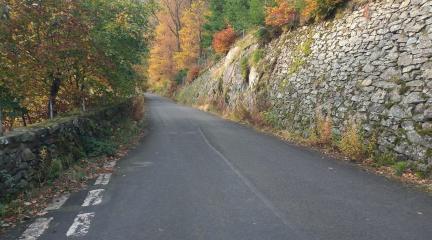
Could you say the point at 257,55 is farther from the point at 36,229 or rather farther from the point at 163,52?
the point at 163,52

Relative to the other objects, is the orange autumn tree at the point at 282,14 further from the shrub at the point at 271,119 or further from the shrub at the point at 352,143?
the shrub at the point at 352,143

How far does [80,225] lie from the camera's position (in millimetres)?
5883

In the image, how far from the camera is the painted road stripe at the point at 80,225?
5551 millimetres

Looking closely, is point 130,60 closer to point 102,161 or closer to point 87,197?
point 102,161

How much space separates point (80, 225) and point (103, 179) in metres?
3.08

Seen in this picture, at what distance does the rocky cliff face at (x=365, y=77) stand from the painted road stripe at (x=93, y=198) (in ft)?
22.2

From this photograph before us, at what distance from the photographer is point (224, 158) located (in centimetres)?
1109

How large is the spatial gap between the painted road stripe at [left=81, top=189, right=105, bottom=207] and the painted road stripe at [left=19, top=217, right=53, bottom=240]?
0.82 metres

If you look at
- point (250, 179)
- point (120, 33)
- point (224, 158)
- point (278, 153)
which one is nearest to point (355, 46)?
point (278, 153)

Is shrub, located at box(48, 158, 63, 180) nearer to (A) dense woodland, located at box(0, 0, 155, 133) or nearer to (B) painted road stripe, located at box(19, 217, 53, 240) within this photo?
(B) painted road stripe, located at box(19, 217, 53, 240)

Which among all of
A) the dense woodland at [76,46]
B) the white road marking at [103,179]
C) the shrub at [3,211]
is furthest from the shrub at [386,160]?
the shrub at [3,211]

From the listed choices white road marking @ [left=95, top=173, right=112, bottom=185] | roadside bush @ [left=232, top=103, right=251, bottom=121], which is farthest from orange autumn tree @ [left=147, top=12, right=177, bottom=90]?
white road marking @ [left=95, top=173, right=112, bottom=185]

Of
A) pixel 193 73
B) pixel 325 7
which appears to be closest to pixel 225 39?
pixel 193 73

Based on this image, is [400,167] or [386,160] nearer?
[400,167]
